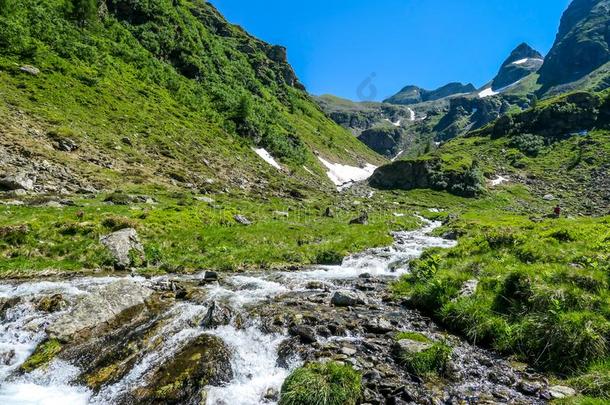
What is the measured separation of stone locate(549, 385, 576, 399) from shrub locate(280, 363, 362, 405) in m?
4.87

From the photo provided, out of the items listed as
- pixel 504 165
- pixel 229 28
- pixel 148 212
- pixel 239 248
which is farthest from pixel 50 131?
pixel 229 28

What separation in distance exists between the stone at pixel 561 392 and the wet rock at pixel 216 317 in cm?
1009

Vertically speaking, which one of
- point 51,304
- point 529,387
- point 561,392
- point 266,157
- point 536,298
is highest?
point 266,157

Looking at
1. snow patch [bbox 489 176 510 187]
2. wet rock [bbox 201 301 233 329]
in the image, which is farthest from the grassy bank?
snow patch [bbox 489 176 510 187]

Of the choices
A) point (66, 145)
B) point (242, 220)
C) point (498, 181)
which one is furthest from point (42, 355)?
point (498, 181)

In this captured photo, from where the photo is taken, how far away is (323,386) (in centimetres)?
925

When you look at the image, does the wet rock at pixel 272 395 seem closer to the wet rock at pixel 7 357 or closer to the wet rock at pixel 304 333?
the wet rock at pixel 304 333

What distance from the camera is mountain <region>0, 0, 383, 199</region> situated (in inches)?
1694

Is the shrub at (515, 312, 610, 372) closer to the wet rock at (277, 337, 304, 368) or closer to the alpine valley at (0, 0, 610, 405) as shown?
the alpine valley at (0, 0, 610, 405)

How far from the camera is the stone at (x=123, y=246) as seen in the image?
69.4ft

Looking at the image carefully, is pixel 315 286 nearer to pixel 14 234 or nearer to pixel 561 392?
pixel 561 392

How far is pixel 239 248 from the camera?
2661cm

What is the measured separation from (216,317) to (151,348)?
241 centimetres

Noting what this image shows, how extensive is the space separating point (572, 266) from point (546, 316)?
12.7ft
